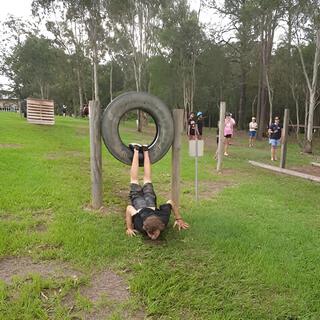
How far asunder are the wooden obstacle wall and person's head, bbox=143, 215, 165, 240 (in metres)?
19.2

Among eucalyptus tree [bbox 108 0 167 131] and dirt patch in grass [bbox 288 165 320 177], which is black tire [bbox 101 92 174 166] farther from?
eucalyptus tree [bbox 108 0 167 131]

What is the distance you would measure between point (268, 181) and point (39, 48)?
29.5 m

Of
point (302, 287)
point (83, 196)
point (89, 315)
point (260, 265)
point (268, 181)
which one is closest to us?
point (89, 315)

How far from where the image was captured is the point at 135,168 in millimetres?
5590

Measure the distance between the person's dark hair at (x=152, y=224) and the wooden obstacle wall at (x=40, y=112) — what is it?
63.1 ft

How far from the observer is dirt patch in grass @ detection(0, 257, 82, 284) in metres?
3.65

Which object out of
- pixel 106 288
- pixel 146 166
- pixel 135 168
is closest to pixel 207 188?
pixel 146 166

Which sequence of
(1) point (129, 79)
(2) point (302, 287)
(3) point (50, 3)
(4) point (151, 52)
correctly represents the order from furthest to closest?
(1) point (129, 79) < (4) point (151, 52) < (3) point (50, 3) < (2) point (302, 287)

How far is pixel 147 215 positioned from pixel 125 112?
6.08 ft

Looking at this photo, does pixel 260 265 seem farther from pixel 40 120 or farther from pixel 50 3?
pixel 50 3

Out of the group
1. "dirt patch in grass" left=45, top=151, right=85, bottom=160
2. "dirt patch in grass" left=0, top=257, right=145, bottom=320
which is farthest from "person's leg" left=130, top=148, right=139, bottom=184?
"dirt patch in grass" left=45, top=151, right=85, bottom=160

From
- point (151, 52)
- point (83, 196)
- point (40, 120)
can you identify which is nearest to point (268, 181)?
point (83, 196)

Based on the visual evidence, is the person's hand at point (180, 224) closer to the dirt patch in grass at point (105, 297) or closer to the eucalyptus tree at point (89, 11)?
the dirt patch in grass at point (105, 297)

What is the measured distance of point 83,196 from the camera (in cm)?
641
